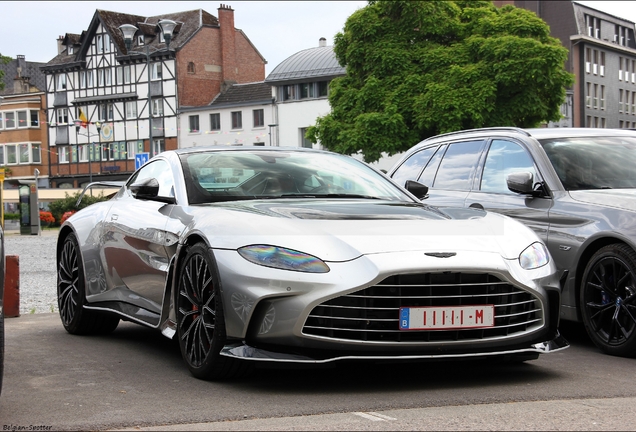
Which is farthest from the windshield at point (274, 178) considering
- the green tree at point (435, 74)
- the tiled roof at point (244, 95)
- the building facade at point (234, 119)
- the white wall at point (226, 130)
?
the tiled roof at point (244, 95)

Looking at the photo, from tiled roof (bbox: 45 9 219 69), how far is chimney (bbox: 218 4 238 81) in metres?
0.78

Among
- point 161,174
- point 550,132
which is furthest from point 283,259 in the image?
point 550,132

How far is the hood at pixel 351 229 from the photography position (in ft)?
17.4

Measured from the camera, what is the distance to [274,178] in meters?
6.66

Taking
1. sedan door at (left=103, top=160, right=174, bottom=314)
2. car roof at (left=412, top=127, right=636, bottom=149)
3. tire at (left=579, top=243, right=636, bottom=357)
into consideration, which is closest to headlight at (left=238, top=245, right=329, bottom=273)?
sedan door at (left=103, top=160, right=174, bottom=314)

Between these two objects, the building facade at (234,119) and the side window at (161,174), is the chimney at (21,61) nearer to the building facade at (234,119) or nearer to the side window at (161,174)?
the building facade at (234,119)

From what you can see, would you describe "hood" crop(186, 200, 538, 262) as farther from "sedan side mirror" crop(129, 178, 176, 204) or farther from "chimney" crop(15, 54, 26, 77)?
"chimney" crop(15, 54, 26, 77)

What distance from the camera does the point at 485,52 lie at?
45.6 metres

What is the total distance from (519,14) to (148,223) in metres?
42.9

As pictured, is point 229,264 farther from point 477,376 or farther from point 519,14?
point 519,14

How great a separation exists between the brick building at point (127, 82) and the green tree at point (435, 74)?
101 feet

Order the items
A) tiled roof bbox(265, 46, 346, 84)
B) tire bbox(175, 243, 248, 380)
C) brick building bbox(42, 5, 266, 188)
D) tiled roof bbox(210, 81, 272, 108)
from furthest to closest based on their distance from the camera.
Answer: brick building bbox(42, 5, 266, 188)
tiled roof bbox(210, 81, 272, 108)
tiled roof bbox(265, 46, 346, 84)
tire bbox(175, 243, 248, 380)

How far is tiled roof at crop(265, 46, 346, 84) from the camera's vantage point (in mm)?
68938

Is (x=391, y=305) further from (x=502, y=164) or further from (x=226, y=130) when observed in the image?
(x=226, y=130)
